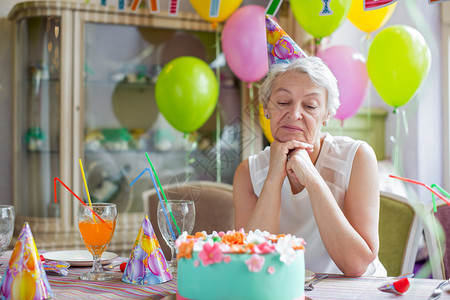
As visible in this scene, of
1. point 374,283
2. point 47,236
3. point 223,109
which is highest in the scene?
point 223,109

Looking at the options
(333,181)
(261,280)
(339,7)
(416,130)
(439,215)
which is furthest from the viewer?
(416,130)

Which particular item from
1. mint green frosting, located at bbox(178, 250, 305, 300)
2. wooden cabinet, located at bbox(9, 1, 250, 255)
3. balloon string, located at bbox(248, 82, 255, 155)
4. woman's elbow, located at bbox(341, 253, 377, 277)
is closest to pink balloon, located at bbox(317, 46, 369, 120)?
balloon string, located at bbox(248, 82, 255, 155)

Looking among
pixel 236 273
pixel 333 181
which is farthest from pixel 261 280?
pixel 333 181

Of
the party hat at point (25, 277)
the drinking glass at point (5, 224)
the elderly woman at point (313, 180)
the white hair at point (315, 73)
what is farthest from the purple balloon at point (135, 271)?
the white hair at point (315, 73)

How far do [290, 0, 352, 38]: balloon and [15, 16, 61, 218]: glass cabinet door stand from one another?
1.36 meters

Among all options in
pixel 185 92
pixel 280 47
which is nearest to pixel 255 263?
pixel 280 47

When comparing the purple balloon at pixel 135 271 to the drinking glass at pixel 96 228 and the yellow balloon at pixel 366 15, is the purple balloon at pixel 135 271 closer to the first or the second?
the drinking glass at pixel 96 228

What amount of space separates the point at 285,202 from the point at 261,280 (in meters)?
0.72

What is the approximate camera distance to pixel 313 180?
3.95 ft

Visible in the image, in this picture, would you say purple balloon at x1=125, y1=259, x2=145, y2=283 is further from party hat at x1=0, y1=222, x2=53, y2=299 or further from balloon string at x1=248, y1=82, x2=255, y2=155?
balloon string at x1=248, y1=82, x2=255, y2=155

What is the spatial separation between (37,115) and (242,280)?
7.62 feet

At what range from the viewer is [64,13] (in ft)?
8.79

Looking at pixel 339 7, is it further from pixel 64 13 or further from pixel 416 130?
pixel 64 13

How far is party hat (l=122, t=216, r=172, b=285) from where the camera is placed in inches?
36.9
